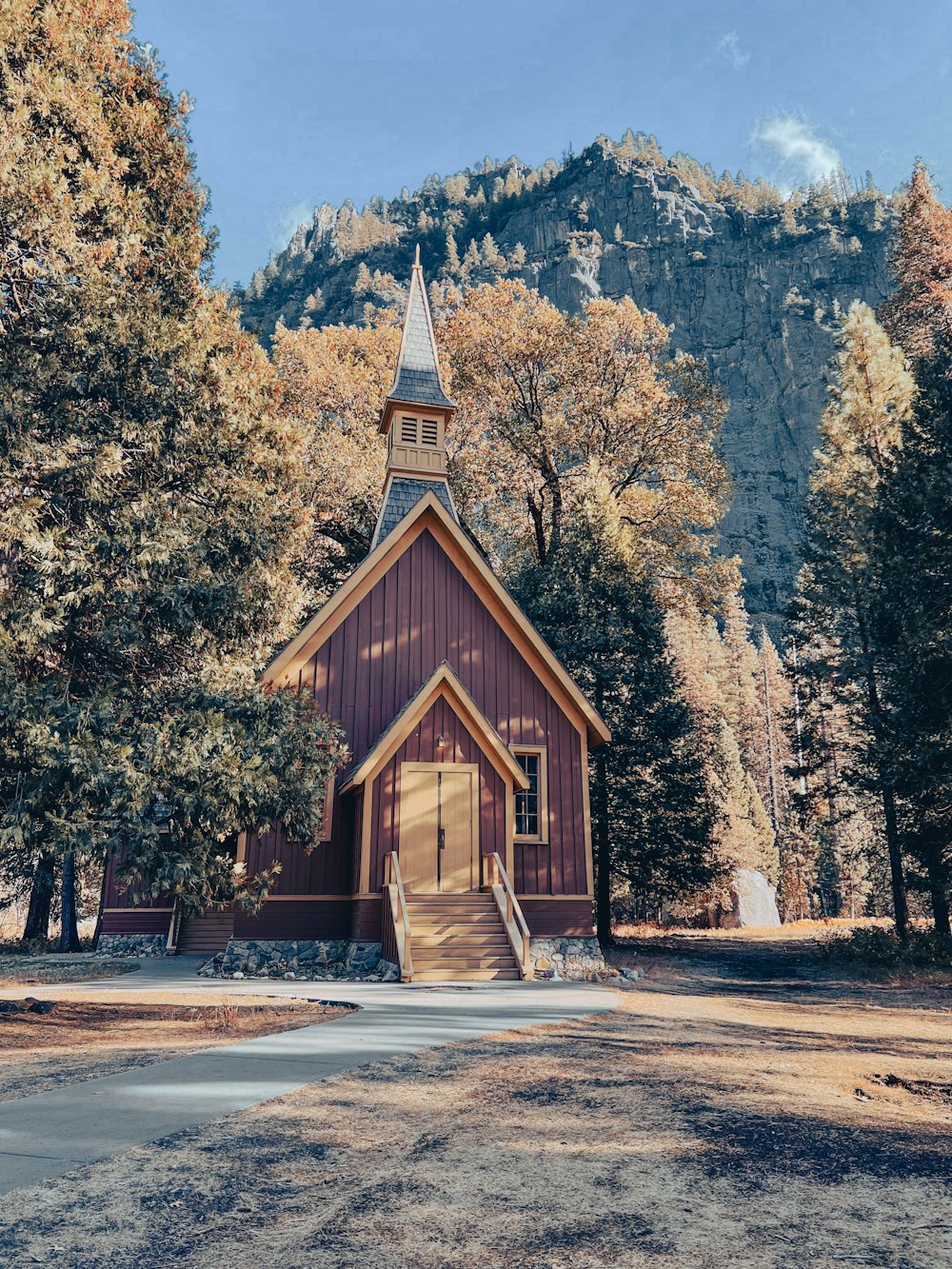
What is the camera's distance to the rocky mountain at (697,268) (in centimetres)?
9891

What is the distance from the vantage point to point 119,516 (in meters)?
11.3

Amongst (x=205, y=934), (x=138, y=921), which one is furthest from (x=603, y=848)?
(x=138, y=921)

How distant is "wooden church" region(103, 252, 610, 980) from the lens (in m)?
14.7

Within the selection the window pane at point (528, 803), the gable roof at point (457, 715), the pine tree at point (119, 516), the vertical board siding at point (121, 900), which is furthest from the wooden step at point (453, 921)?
the vertical board siding at point (121, 900)

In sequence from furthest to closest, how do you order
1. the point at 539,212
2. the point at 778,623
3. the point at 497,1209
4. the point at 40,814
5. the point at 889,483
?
1. the point at 539,212
2. the point at 778,623
3. the point at 889,483
4. the point at 40,814
5. the point at 497,1209

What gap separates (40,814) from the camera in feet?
33.2

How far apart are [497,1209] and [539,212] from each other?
154184mm

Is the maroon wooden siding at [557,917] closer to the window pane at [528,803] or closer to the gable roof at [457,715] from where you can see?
the window pane at [528,803]

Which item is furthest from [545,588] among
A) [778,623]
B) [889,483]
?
[778,623]

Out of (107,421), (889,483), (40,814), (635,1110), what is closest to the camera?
(635,1110)

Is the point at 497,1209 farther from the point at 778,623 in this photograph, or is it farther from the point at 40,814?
the point at 778,623

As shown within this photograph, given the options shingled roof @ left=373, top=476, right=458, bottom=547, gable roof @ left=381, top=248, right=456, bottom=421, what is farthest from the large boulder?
gable roof @ left=381, top=248, right=456, bottom=421

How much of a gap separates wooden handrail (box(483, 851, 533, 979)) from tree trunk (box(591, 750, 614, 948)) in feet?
25.5

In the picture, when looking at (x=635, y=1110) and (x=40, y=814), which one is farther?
(x=40, y=814)
